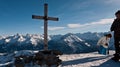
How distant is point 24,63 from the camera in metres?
13.7

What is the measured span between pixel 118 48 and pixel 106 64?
5.31ft

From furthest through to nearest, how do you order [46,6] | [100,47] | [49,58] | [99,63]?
1. [100,47]
2. [46,6]
3. [99,63]
4. [49,58]

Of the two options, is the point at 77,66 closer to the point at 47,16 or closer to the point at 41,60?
the point at 41,60

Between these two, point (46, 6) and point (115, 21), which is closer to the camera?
point (115, 21)

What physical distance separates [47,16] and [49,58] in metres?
4.36

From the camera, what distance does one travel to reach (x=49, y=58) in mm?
12781

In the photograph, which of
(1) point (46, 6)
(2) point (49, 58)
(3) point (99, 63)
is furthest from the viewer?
(1) point (46, 6)

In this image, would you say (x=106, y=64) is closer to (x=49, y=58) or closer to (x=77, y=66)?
(x=77, y=66)

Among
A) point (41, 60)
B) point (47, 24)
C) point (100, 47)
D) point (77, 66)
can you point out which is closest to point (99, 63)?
point (77, 66)

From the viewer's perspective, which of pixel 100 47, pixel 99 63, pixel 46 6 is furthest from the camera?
pixel 100 47

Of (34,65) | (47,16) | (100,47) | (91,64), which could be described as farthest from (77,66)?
(100,47)

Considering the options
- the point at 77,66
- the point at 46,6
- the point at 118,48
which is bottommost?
the point at 77,66

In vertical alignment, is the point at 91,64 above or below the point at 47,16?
below

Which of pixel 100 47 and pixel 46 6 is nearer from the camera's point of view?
pixel 46 6
